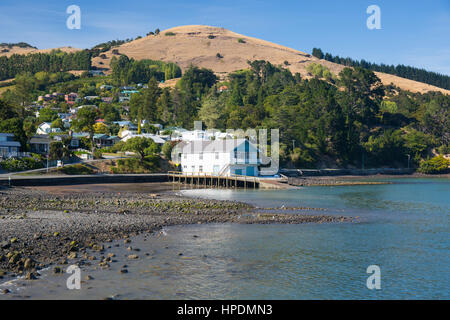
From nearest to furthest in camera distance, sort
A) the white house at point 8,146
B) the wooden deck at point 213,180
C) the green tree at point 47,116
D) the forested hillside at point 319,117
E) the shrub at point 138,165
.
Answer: the white house at point 8,146, the wooden deck at point 213,180, the shrub at point 138,165, the forested hillside at point 319,117, the green tree at point 47,116

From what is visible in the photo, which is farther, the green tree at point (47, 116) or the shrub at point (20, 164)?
the green tree at point (47, 116)

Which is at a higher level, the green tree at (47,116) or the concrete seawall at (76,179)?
the green tree at (47,116)

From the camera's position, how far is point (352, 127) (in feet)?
403

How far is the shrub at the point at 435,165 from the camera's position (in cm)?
11362

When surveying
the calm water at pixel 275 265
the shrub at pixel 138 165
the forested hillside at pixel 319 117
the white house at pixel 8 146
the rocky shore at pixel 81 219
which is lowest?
the calm water at pixel 275 265

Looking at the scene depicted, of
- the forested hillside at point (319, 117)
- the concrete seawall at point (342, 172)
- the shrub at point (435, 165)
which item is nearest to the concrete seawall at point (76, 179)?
→ the concrete seawall at point (342, 172)

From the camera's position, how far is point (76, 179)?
60.7 m

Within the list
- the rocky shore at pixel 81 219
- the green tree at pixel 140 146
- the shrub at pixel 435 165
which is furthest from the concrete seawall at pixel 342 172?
the rocky shore at pixel 81 219

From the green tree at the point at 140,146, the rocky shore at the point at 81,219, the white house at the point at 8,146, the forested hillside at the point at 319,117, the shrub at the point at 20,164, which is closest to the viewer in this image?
the rocky shore at the point at 81,219

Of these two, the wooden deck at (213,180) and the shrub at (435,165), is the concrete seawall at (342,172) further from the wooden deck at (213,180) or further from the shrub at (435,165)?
the wooden deck at (213,180)

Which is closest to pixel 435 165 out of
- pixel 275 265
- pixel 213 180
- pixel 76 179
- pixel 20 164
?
pixel 213 180

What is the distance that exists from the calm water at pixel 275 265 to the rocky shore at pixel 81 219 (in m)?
1.54

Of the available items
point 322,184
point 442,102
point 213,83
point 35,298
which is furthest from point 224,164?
point 213,83

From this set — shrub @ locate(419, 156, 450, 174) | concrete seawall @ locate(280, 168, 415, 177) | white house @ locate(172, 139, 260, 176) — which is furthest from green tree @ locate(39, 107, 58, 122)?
shrub @ locate(419, 156, 450, 174)
